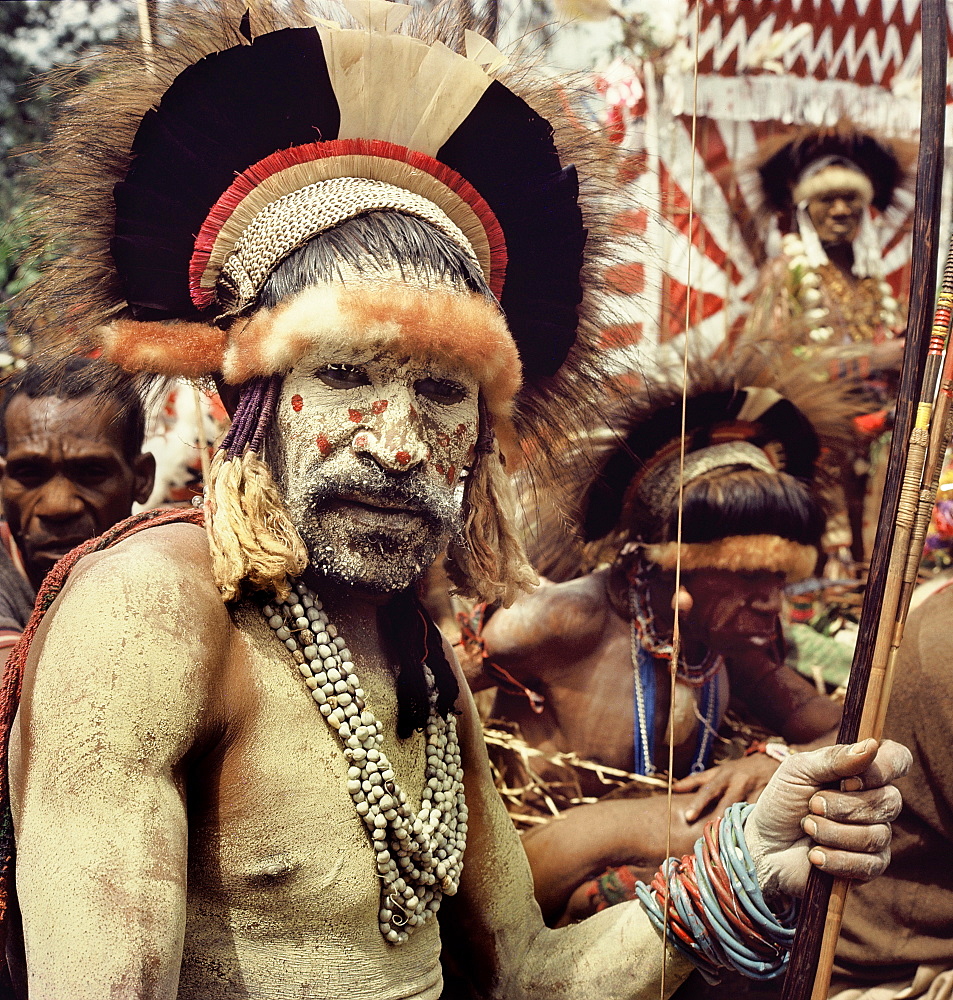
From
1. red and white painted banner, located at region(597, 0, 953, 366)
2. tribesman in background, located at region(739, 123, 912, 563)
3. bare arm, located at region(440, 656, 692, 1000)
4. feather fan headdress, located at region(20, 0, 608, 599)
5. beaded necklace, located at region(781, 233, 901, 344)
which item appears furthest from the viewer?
beaded necklace, located at region(781, 233, 901, 344)

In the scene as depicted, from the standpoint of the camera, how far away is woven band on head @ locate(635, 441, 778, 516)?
122 inches

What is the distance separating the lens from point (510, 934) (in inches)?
82.3

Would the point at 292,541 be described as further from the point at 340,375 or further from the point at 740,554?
the point at 740,554

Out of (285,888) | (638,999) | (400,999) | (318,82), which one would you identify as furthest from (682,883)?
(318,82)

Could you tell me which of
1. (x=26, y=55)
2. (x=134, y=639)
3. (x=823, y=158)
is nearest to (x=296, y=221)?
(x=134, y=639)

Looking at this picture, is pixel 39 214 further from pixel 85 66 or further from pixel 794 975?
pixel 794 975

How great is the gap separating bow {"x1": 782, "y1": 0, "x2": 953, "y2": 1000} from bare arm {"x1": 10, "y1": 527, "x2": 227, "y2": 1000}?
0.97 meters

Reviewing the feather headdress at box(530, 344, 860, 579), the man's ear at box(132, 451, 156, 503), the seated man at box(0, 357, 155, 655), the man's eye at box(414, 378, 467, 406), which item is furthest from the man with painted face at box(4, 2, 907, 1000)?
the feather headdress at box(530, 344, 860, 579)

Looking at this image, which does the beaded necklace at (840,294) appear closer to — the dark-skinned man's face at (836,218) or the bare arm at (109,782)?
the dark-skinned man's face at (836,218)

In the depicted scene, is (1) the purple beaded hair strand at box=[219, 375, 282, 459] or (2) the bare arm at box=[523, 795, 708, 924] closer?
(1) the purple beaded hair strand at box=[219, 375, 282, 459]

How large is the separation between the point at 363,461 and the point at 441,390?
0.20 m

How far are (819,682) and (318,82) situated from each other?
2.55m

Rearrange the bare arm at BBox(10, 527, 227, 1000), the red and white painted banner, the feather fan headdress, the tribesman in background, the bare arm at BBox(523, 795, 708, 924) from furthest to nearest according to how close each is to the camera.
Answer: the tribesman in background < the red and white painted banner < the bare arm at BBox(523, 795, 708, 924) < the feather fan headdress < the bare arm at BBox(10, 527, 227, 1000)

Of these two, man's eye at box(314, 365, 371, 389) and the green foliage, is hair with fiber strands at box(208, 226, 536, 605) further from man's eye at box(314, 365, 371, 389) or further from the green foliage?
the green foliage
